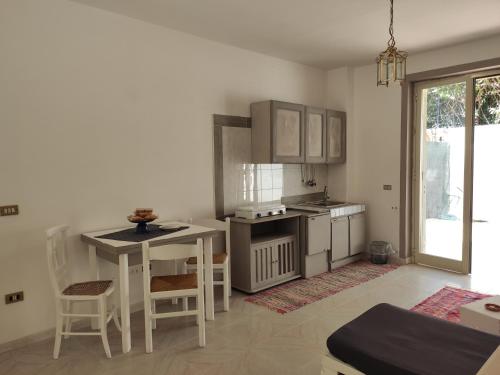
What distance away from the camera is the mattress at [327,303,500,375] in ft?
5.76

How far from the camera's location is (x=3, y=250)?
9.22ft

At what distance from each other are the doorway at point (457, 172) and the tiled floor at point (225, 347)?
1267 mm

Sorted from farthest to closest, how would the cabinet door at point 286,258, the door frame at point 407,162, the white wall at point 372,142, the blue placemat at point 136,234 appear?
the white wall at point 372,142 < the door frame at point 407,162 < the cabinet door at point 286,258 < the blue placemat at point 136,234

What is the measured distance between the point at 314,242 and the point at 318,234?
0.37 ft

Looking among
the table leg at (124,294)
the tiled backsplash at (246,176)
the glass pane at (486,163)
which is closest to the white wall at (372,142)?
the glass pane at (486,163)

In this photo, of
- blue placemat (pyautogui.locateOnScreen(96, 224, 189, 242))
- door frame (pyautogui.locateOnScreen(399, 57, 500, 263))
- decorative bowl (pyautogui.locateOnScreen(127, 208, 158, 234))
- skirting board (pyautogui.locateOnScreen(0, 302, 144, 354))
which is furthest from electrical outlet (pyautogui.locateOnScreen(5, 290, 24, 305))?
door frame (pyautogui.locateOnScreen(399, 57, 500, 263))

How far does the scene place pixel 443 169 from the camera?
472cm

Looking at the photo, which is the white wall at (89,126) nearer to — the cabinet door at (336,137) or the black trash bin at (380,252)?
the cabinet door at (336,137)

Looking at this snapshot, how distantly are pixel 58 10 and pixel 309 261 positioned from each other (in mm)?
3586

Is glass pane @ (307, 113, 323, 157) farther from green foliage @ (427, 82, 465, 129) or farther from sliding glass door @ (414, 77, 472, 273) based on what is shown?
green foliage @ (427, 82, 465, 129)

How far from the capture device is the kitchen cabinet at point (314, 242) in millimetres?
4398

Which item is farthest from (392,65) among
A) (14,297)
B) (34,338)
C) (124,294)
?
(34,338)

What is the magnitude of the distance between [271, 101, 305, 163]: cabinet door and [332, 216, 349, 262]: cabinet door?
964 mm

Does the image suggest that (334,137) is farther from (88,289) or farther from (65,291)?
(65,291)
